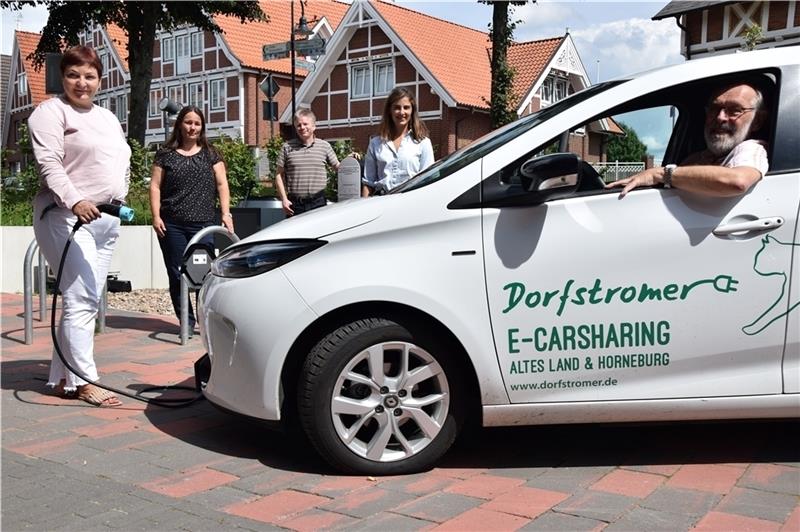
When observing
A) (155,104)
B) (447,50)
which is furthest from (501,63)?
(155,104)

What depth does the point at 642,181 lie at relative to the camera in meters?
3.69

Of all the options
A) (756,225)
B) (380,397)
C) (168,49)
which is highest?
(168,49)

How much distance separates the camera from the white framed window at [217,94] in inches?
1895

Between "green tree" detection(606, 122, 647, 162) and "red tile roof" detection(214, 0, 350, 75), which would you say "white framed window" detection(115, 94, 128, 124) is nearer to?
"red tile roof" detection(214, 0, 350, 75)

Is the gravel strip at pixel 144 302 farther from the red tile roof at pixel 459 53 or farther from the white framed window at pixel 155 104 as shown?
the white framed window at pixel 155 104

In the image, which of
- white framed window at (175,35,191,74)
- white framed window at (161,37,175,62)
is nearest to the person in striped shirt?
white framed window at (175,35,191,74)

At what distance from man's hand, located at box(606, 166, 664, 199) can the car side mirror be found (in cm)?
21

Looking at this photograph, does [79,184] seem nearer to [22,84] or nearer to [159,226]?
[159,226]

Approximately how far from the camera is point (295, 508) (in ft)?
11.0

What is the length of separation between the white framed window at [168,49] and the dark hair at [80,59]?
50005mm

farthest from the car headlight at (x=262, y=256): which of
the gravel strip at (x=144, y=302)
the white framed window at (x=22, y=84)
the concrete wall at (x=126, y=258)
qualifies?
the white framed window at (x=22, y=84)

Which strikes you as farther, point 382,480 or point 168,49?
point 168,49

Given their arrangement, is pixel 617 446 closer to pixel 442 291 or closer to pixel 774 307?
pixel 774 307

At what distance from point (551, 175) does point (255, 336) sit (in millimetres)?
1437
